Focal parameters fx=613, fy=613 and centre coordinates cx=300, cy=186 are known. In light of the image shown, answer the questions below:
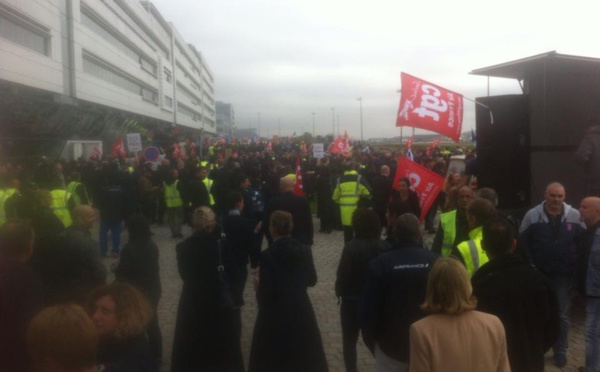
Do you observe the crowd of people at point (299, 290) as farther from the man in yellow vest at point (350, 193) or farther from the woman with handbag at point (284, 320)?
the man in yellow vest at point (350, 193)

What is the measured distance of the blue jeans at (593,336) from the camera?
6.00 metres

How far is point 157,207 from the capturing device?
58.7 feet

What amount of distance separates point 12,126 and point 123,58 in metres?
26.5

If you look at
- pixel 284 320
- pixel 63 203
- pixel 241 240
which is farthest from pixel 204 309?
pixel 63 203

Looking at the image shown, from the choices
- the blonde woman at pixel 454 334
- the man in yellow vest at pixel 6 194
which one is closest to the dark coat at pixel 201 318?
the blonde woman at pixel 454 334

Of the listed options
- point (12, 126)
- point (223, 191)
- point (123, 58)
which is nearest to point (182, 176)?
point (223, 191)

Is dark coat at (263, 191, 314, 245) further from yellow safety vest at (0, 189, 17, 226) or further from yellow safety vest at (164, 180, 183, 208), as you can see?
yellow safety vest at (164, 180, 183, 208)

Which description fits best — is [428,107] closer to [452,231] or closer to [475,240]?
[452,231]

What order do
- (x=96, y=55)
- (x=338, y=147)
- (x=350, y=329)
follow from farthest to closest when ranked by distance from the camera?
(x=96, y=55), (x=338, y=147), (x=350, y=329)

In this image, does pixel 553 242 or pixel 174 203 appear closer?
pixel 553 242

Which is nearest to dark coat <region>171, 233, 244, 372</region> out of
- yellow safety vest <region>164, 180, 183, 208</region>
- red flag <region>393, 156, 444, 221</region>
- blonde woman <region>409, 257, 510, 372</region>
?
blonde woman <region>409, 257, 510, 372</region>

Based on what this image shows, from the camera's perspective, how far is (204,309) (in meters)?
5.43

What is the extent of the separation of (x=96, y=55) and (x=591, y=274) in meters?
43.4

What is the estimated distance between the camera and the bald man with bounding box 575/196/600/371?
6.02 meters
